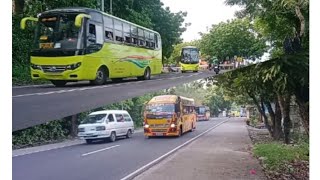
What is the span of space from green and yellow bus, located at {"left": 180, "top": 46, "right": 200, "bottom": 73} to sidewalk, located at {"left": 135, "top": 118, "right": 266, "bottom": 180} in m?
0.51

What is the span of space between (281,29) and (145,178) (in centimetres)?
129

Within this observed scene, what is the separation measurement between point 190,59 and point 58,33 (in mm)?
733

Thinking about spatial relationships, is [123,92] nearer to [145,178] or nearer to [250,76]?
[145,178]

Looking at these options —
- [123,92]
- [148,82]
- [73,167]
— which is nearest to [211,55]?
[148,82]

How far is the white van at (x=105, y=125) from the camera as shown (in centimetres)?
206

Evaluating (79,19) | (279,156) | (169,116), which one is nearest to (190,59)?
(169,116)

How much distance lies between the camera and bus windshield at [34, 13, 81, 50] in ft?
6.07

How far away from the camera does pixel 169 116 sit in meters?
2.51

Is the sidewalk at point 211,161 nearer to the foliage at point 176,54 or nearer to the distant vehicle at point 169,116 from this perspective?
the distant vehicle at point 169,116

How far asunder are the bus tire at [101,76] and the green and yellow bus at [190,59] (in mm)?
453

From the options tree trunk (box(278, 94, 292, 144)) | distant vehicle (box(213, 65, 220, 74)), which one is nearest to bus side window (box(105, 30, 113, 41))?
distant vehicle (box(213, 65, 220, 74))

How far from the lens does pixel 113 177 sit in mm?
2129

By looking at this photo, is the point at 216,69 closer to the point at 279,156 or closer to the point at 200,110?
the point at 200,110

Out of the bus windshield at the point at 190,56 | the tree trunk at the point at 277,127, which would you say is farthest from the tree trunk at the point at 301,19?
the tree trunk at the point at 277,127
